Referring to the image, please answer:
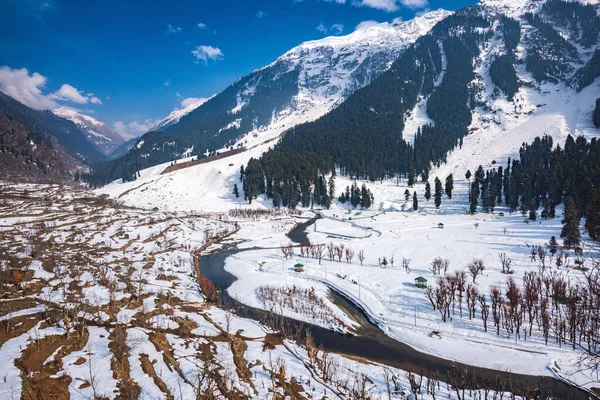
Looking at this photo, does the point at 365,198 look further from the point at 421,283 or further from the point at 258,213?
the point at 421,283

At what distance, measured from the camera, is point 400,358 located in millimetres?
33188

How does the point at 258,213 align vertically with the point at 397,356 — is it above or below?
above

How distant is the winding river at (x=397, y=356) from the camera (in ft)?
88.9

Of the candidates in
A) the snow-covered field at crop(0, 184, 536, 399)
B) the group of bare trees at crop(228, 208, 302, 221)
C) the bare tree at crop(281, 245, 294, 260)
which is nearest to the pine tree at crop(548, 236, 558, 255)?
the snow-covered field at crop(0, 184, 536, 399)

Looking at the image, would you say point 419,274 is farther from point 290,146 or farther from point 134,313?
point 290,146

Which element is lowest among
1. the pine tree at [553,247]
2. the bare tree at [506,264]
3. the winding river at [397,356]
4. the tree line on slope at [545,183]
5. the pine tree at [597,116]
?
the winding river at [397,356]

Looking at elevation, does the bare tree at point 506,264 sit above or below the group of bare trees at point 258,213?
below

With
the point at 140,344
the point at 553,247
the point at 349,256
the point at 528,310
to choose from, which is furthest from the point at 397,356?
the point at 553,247

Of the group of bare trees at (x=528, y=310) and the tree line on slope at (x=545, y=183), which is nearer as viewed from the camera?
the group of bare trees at (x=528, y=310)

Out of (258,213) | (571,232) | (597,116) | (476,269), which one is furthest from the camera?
(597,116)

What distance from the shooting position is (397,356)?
33562 mm

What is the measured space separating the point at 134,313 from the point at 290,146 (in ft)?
546

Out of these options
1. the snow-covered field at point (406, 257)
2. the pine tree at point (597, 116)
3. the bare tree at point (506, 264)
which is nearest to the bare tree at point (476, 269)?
→ the snow-covered field at point (406, 257)

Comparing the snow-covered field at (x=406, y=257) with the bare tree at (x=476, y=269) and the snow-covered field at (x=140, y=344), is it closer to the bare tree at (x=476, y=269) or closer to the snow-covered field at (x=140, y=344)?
the bare tree at (x=476, y=269)
